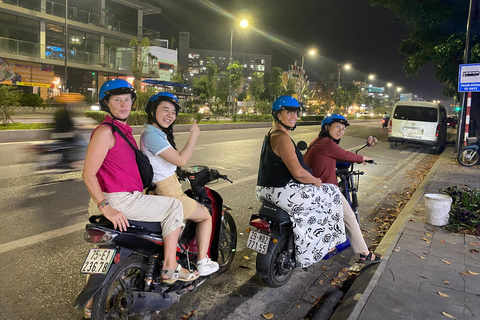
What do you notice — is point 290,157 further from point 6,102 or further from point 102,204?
point 6,102

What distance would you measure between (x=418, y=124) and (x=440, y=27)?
4.93 meters

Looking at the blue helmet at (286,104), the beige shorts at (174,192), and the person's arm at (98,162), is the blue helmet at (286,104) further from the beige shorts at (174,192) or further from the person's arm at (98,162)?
the person's arm at (98,162)

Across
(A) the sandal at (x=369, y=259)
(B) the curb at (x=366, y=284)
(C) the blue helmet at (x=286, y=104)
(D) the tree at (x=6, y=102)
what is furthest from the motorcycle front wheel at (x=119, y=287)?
(D) the tree at (x=6, y=102)

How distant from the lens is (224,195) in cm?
730

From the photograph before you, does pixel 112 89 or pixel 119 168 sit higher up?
pixel 112 89

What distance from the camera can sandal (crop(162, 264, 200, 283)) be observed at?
2930 millimetres

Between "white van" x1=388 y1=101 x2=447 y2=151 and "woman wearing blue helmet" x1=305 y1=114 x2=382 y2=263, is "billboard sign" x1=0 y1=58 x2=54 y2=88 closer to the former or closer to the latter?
"white van" x1=388 y1=101 x2=447 y2=151

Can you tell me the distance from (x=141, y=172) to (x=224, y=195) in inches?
178

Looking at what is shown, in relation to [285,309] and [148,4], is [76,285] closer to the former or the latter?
[285,309]

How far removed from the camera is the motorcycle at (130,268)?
2.60m

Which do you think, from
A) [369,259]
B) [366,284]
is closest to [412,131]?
[369,259]

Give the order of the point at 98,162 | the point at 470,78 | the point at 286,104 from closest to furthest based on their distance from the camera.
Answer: the point at 98,162
the point at 286,104
the point at 470,78

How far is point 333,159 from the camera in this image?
4.14 metres

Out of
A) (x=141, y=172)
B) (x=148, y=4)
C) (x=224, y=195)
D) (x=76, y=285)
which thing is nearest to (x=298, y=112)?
(x=141, y=172)
